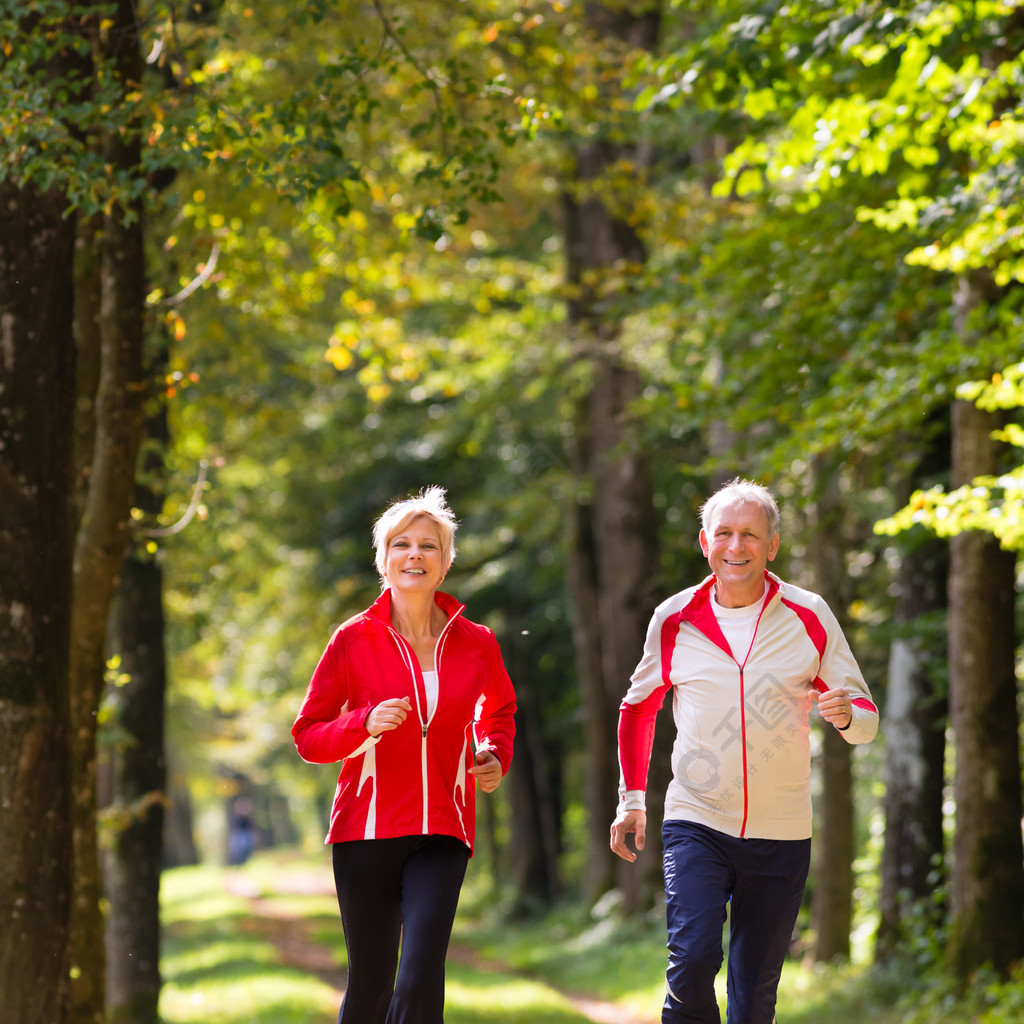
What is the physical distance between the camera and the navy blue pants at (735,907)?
4461mm

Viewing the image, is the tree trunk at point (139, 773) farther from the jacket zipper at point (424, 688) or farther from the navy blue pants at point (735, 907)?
the navy blue pants at point (735, 907)

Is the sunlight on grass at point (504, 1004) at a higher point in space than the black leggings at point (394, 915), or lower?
lower

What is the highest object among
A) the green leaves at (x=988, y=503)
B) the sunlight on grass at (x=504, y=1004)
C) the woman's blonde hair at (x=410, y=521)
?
the green leaves at (x=988, y=503)

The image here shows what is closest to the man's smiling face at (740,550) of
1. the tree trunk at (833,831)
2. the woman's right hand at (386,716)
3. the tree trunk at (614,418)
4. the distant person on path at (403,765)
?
the distant person on path at (403,765)

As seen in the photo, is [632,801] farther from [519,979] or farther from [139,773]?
[519,979]

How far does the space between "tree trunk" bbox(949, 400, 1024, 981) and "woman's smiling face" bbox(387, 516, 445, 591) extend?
595 centimetres

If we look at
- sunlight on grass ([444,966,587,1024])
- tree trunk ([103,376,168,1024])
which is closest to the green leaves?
sunlight on grass ([444,966,587,1024])

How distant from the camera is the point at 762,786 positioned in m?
4.53

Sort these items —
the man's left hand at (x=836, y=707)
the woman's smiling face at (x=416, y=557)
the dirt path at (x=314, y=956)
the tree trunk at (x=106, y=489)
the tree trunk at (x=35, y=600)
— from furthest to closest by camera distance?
1. the dirt path at (x=314, y=956)
2. the tree trunk at (x=106, y=489)
3. the tree trunk at (x=35, y=600)
4. the woman's smiling face at (x=416, y=557)
5. the man's left hand at (x=836, y=707)

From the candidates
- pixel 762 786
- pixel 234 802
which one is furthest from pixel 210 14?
pixel 234 802

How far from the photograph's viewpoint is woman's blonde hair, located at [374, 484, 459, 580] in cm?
467

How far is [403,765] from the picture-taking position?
4.45 m

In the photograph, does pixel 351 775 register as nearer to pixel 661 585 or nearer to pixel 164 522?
pixel 164 522

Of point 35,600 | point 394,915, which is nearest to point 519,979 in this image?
point 35,600
